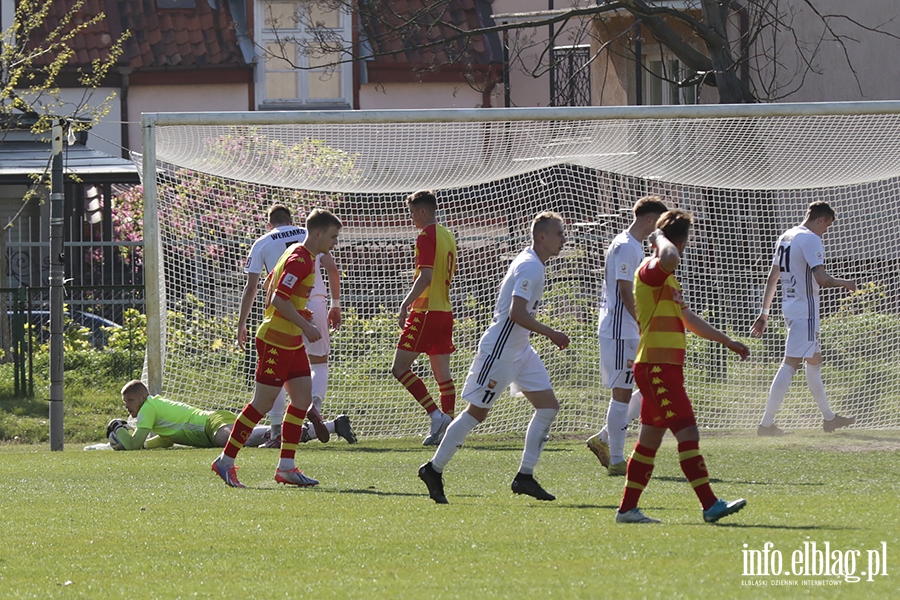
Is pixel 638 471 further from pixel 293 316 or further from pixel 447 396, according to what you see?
pixel 447 396

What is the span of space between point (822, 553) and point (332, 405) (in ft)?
27.2

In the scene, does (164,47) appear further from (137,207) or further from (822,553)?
(822,553)

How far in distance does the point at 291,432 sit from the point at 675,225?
3.24 meters

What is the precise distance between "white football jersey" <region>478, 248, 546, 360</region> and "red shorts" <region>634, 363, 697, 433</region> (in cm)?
117

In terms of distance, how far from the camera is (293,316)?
8.33m

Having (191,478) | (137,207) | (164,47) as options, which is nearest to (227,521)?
(191,478)

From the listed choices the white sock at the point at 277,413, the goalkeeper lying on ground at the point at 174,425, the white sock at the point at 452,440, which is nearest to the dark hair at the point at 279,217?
the white sock at the point at 277,413

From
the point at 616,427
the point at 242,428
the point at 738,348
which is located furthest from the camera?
the point at 616,427

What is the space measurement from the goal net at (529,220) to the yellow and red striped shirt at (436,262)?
1399 mm

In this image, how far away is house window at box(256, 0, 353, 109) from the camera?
2812cm

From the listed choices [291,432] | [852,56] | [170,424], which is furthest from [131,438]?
[852,56]

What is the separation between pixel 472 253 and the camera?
14141 mm

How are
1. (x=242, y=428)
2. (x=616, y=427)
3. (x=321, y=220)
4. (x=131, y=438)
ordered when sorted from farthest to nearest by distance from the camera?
1. (x=131, y=438)
2. (x=616, y=427)
3. (x=242, y=428)
4. (x=321, y=220)

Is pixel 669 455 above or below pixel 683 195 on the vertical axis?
below
